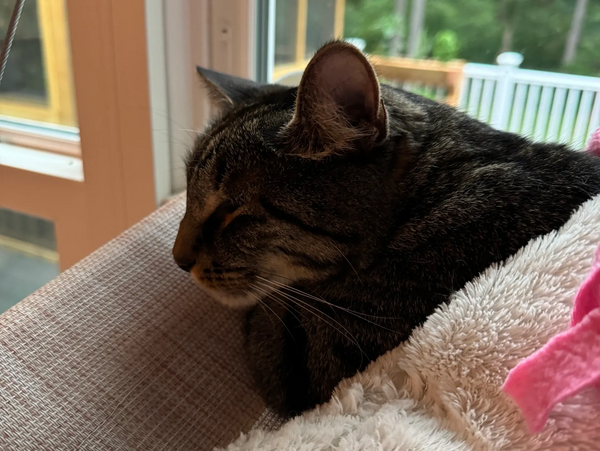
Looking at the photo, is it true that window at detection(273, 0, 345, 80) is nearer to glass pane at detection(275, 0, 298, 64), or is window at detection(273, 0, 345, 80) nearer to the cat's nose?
glass pane at detection(275, 0, 298, 64)

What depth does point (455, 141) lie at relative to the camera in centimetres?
76

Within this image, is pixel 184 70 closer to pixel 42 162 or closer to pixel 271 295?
pixel 42 162

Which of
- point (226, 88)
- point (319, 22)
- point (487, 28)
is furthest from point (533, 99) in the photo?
point (226, 88)

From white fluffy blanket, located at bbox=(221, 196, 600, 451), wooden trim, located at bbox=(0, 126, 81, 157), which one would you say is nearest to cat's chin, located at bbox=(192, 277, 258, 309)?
white fluffy blanket, located at bbox=(221, 196, 600, 451)

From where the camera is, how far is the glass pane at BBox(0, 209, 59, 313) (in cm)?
168

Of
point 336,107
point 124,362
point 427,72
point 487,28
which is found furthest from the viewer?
point 427,72

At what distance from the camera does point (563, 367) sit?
19.7 inches

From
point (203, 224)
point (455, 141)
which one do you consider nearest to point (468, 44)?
point (455, 141)

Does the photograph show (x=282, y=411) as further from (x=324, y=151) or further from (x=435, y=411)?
(x=324, y=151)

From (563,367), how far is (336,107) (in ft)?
1.23

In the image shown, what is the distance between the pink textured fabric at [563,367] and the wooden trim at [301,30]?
998 mm

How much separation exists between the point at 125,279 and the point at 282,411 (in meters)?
0.33

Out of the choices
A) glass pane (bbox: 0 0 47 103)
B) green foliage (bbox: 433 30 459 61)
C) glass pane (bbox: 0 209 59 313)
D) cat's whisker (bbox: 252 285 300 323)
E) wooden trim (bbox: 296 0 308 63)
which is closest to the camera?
cat's whisker (bbox: 252 285 300 323)

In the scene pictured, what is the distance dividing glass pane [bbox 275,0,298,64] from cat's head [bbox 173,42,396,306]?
641 millimetres
